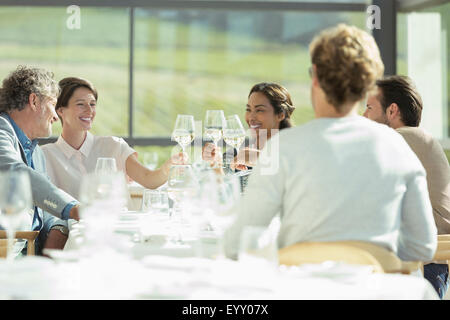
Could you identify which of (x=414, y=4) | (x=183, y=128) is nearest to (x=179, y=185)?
(x=183, y=128)

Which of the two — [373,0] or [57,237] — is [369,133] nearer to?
[57,237]

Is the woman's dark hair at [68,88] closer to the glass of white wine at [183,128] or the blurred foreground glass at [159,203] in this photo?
the glass of white wine at [183,128]

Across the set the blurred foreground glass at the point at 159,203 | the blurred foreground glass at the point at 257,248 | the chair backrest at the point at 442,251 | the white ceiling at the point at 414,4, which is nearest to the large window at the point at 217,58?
the white ceiling at the point at 414,4

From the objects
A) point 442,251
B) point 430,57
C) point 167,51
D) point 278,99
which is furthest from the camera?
point 167,51

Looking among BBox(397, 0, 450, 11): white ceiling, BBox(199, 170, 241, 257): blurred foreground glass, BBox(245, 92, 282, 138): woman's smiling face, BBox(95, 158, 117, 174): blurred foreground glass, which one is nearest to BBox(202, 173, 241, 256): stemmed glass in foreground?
BBox(199, 170, 241, 257): blurred foreground glass

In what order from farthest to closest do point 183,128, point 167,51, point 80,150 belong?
point 167,51 < point 80,150 < point 183,128

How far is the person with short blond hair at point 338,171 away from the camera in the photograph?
6.16ft

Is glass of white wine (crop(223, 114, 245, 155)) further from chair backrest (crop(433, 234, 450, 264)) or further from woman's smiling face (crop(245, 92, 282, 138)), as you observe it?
chair backrest (crop(433, 234, 450, 264))

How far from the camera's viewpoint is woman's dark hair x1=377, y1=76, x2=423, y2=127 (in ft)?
11.3

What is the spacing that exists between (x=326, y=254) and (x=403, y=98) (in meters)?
1.89

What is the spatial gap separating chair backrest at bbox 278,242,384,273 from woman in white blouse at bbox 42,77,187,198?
2.31m

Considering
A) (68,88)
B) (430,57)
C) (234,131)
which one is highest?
(430,57)

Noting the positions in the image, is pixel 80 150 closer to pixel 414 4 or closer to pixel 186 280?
pixel 186 280

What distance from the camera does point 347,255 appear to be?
1770 mm
